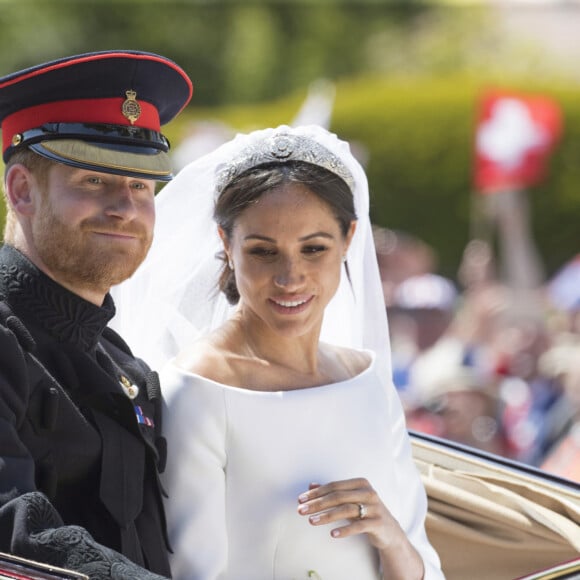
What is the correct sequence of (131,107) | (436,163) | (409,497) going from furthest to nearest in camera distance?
(436,163) → (409,497) → (131,107)

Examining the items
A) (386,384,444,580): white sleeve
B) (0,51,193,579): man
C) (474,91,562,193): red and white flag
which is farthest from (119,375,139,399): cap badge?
(474,91,562,193): red and white flag

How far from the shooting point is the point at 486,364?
6.04 metres

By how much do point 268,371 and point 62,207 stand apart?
632 millimetres

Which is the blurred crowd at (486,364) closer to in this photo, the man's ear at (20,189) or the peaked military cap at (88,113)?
the peaked military cap at (88,113)

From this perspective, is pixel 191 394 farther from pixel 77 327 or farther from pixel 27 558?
pixel 27 558

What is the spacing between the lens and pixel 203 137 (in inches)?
344

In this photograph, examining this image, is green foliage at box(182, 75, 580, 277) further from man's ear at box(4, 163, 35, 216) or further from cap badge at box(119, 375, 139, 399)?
man's ear at box(4, 163, 35, 216)

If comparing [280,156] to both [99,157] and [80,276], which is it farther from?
[80,276]

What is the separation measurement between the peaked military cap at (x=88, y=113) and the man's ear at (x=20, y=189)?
0.05 meters

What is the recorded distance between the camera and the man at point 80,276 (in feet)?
6.97

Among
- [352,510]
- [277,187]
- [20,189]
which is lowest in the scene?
[352,510]

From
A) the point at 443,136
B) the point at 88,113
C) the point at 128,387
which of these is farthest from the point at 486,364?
the point at 443,136

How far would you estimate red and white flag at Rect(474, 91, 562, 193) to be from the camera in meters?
9.40

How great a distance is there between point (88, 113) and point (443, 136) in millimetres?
13304
